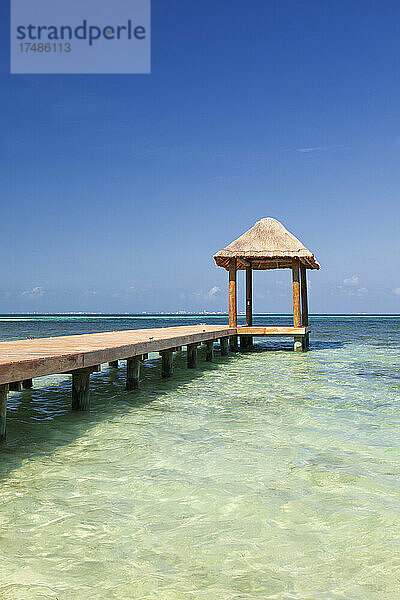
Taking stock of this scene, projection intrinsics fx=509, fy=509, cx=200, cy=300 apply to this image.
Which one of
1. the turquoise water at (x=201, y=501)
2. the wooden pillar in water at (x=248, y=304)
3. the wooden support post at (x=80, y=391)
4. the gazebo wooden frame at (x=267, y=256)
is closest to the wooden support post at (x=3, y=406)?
the turquoise water at (x=201, y=501)

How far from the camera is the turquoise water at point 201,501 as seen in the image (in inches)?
101

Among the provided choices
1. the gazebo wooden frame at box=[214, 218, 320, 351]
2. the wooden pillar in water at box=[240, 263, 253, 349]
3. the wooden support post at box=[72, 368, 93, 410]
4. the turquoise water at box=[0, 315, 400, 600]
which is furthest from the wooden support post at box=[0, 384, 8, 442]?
the wooden pillar in water at box=[240, 263, 253, 349]

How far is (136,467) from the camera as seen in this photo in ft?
14.5

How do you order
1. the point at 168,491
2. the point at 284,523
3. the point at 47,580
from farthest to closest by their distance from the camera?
1. the point at 168,491
2. the point at 284,523
3. the point at 47,580

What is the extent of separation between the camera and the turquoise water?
2.57m

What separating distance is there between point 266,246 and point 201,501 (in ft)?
39.4

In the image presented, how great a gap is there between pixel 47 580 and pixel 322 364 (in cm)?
1126

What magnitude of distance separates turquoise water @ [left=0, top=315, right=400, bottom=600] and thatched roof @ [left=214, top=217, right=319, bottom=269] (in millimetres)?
7862

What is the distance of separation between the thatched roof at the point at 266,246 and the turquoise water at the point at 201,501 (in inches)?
310

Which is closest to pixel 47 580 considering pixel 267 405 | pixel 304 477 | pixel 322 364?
pixel 304 477

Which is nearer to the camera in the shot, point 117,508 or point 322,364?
point 117,508

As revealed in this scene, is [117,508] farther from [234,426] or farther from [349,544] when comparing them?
[234,426]

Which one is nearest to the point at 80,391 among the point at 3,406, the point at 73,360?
the point at 73,360

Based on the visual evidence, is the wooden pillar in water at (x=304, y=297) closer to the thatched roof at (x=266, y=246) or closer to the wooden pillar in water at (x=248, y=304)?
the thatched roof at (x=266, y=246)
